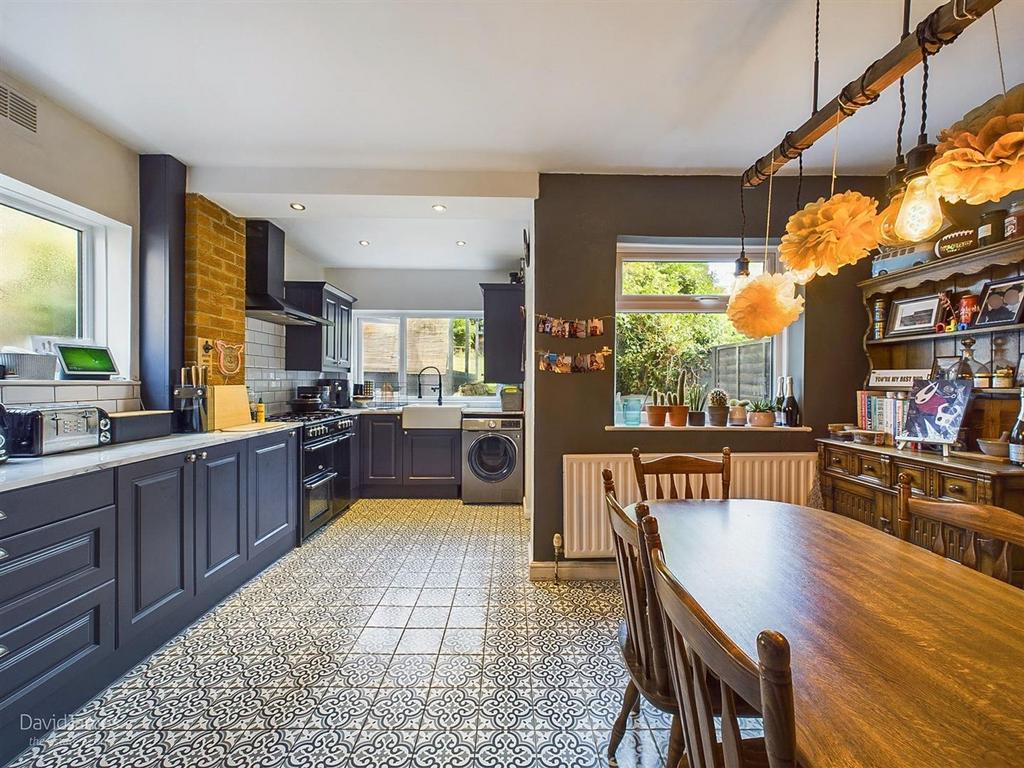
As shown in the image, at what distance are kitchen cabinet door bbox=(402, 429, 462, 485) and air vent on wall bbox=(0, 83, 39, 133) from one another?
327cm

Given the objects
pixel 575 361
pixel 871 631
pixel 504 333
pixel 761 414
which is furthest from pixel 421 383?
pixel 871 631

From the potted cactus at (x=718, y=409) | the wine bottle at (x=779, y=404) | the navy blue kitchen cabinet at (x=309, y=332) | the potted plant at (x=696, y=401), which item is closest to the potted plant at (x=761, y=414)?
the wine bottle at (x=779, y=404)

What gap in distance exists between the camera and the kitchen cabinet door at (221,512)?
2369mm

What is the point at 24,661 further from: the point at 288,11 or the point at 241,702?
the point at 288,11

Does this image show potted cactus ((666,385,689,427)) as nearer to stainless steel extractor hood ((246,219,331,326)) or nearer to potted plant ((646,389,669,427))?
potted plant ((646,389,669,427))

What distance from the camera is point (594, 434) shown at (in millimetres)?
2887

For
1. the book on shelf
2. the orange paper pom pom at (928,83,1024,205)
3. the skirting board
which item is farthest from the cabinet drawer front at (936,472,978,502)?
the skirting board

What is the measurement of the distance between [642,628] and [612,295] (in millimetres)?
2020

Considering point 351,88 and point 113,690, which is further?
point 351,88

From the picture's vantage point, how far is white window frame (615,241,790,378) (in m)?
3.16

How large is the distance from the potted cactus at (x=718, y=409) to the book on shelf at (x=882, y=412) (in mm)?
755

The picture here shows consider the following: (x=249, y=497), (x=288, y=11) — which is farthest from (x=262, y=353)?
(x=288, y=11)

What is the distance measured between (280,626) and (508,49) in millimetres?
2810

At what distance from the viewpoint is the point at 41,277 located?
2.40m
